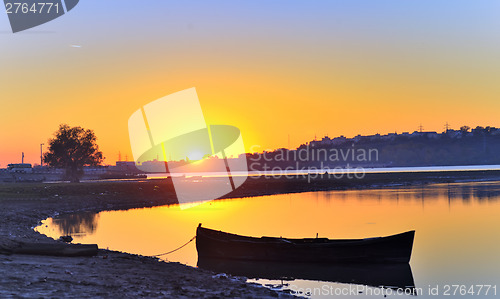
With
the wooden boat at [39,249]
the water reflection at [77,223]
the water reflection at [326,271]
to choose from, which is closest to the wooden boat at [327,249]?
the water reflection at [326,271]

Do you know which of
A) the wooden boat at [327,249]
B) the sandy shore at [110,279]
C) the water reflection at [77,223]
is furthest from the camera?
the water reflection at [77,223]

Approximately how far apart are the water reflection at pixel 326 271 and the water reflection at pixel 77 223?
53.6 feet

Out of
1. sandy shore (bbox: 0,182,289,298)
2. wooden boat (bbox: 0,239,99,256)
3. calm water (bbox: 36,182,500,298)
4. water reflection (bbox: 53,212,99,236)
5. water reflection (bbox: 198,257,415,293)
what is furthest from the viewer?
water reflection (bbox: 53,212,99,236)

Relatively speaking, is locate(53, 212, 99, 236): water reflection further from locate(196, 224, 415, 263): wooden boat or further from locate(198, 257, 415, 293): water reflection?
locate(196, 224, 415, 263): wooden boat

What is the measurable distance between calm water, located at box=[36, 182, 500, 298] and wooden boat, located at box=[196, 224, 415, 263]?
100cm

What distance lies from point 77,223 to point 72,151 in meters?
60.0

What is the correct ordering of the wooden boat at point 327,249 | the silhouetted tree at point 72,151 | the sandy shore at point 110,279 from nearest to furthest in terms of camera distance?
the sandy shore at point 110,279
the wooden boat at point 327,249
the silhouetted tree at point 72,151

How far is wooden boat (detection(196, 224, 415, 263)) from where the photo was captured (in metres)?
24.2

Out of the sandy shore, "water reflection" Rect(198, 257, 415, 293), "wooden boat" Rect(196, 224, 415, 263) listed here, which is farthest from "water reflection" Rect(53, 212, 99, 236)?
"wooden boat" Rect(196, 224, 415, 263)

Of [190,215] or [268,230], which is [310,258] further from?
[190,215]

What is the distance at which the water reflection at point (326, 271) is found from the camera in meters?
21.7

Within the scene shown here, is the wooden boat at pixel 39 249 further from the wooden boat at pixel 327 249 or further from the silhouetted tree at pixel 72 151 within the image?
the silhouetted tree at pixel 72 151

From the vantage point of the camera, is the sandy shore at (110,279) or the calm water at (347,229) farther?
the calm water at (347,229)

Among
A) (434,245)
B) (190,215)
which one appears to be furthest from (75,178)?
(434,245)
